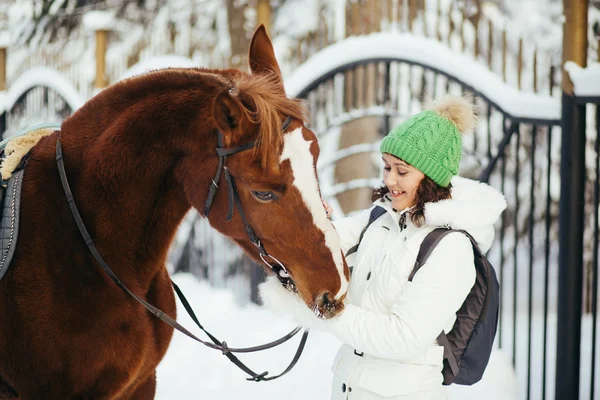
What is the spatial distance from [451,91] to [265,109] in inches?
129

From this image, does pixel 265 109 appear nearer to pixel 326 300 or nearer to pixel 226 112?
pixel 226 112

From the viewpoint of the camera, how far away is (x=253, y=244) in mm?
→ 2125

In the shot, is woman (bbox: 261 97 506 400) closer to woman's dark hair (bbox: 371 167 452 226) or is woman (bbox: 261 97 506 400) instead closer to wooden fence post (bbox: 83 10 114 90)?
woman's dark hair (bbox: 371 167 452 226)

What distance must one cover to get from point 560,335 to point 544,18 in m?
5.88

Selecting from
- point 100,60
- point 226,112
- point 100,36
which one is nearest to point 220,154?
point 226,112

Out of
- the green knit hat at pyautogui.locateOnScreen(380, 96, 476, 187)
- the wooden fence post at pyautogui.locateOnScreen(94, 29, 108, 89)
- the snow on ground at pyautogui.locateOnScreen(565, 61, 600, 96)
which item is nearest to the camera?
the green knit hat at pyautogui.locateOnScreen(380, 96, 476, 187)

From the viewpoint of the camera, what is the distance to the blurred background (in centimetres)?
348

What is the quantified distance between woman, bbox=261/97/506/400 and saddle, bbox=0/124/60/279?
838 mm

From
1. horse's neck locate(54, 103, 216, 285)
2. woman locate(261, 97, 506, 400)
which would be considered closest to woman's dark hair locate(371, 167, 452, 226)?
woman locate(261, 97, 506, 400)

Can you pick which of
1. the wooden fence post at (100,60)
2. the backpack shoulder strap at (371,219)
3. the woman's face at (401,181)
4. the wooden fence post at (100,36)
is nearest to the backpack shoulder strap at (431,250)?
the woman's face at (401,181)

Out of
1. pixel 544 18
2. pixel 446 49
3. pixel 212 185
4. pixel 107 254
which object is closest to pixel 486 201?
pixel 212 185

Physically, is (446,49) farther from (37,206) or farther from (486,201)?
(37,206)

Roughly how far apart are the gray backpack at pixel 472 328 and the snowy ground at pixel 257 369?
1.81 m

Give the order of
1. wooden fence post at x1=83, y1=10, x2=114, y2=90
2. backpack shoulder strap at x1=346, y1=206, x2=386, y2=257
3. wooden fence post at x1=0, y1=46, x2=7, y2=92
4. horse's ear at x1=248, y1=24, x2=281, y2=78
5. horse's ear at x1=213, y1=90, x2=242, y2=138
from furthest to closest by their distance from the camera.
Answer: wooden fence post at x1=0, y1=46, x2=7, y2=92 → wooden fence post at x1=83, y1=10, x2=114, y2=90 → backpack shoulder strap at x1=346, y1=206, x2=386, y2=257 → horse's ear at x1=248, y1=24, x2=281, y2=78 → horse's ear at x1=213, y1=90, x2=242, y2=138
